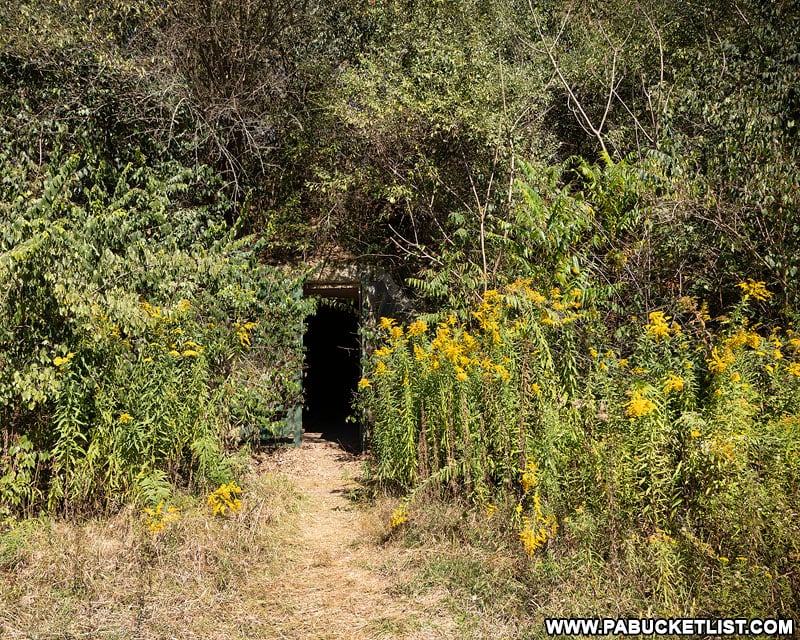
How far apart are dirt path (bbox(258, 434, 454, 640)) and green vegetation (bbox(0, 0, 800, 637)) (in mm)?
371

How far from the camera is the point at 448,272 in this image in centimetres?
806

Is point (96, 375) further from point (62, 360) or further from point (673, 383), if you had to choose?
point (673, 383)

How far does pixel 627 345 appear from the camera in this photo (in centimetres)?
616

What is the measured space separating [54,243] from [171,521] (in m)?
2.05

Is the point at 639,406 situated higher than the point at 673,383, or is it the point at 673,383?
the point at 673,383

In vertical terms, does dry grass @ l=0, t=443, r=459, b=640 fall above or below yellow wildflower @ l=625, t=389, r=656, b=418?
below

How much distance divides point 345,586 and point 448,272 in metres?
4.19

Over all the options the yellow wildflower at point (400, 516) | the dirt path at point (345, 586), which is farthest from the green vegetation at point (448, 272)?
the dirt path at point (345, 586)

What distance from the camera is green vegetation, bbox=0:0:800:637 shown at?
13.0 feet

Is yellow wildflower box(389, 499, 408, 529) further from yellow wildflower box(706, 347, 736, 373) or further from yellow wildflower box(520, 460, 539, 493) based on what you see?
yellow wildflower box(706, 347, 736, 373)

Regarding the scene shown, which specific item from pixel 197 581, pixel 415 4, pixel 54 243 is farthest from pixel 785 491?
pixel 415 4

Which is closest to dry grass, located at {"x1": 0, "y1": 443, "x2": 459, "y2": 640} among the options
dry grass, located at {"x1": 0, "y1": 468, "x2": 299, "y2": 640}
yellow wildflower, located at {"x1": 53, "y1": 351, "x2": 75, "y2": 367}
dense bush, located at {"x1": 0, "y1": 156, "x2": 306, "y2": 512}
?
dry grass, located at {"x1": 0, "y1": 468, "x2": 299, "y2": 640}

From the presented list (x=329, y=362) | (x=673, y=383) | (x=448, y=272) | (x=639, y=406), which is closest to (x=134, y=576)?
(x=639, y=406)

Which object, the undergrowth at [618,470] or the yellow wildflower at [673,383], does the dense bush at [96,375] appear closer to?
the undergrowth at [618,470]
